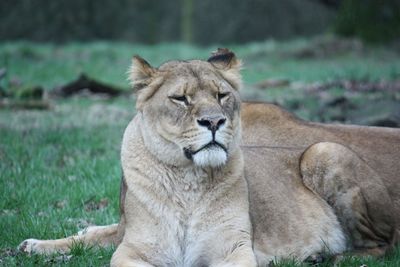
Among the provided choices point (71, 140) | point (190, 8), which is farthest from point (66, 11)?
point (71, 140)

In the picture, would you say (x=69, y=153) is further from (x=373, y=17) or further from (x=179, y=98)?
(x=373, y=17)

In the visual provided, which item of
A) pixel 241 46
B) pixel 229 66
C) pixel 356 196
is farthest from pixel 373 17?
pixel 229 66

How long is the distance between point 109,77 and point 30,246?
12.1m

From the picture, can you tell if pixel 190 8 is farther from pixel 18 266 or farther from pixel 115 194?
pixel 18 266

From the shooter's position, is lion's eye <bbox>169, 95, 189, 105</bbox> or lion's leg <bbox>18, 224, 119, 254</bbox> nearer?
lion's eye <bbox>169, 95, 189, 105</bbox>

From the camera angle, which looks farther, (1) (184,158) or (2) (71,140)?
Answer: (2) (71,140)

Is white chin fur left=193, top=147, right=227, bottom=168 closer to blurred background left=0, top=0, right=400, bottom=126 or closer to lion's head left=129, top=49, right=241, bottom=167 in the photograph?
lion's head left=129, top=49, right=241, bottom=167

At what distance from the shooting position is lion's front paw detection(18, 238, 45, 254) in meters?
5.85

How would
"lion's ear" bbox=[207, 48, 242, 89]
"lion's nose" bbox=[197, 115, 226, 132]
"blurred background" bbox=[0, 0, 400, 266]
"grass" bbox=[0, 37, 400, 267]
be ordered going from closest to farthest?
"lion's nose" bbox=[197, 115, 226, 132]
"lion's ear" bbox=[207, 48, 242, 89]
"grass" bbox=[0, 37, 400, 267]
"blurred background" bbox=[0, 0, 400, 266]

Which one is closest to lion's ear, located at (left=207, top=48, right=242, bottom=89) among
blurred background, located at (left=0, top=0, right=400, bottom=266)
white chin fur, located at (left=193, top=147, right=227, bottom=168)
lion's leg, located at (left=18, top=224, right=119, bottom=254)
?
blurred background, located at (left=0, top=0, right=400, bottom=266)

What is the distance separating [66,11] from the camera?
28.2 metres

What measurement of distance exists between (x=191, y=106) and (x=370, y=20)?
11.7m

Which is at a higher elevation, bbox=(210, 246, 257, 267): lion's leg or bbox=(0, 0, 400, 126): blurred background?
bbox=(210, 246, 257, 267): lion's leg

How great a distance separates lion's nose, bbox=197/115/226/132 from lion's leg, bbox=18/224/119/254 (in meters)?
1.28
